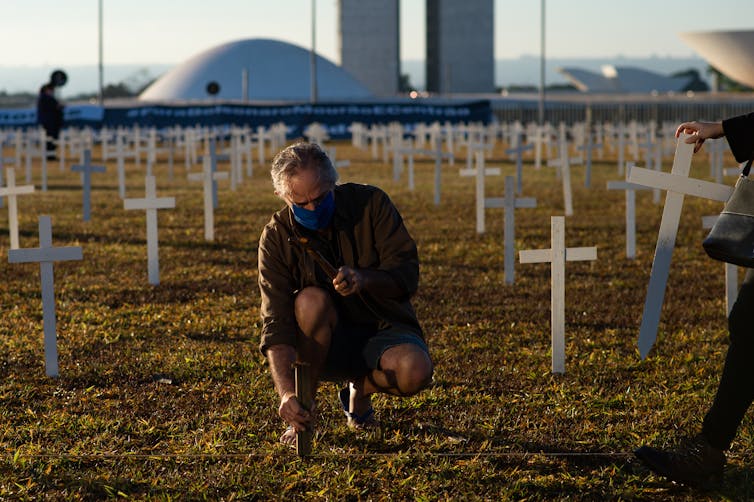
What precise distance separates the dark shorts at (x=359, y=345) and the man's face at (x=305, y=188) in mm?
592

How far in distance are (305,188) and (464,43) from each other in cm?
7468

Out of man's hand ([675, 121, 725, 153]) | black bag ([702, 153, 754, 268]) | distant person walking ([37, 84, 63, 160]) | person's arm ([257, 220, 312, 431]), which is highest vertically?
distant person walking ([37, 84, 63, 160])

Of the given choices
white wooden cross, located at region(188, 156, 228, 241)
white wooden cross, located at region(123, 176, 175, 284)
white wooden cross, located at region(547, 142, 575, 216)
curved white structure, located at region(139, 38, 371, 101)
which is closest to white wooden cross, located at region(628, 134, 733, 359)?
white wooden cross, located at region(123, 176, 175, 284)

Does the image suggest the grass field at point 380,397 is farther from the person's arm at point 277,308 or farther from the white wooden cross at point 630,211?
the person's arm at point 277,308

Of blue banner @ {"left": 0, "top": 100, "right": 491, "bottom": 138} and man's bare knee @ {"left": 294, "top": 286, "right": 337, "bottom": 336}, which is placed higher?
blue banner @ {"left": 0, "top": 100, "right": 491, "bottom": 138}

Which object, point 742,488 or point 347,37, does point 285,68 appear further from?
point 742,488

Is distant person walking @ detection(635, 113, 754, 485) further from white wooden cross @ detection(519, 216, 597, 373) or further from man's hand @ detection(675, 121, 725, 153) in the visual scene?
white wooden cross @ detection(519, 216, 597, 373)

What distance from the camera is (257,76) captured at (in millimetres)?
70562

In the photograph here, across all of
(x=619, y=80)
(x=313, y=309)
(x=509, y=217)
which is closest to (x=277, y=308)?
(x=313, y=309)

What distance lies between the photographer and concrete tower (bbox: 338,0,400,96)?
76438mm

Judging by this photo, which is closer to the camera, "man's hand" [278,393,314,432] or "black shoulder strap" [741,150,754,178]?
"black shoulder strap" [741,150,754,178]

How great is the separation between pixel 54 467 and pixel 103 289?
469 cm

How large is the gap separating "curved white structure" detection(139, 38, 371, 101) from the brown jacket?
200ft

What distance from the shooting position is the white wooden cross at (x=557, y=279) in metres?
6.24
